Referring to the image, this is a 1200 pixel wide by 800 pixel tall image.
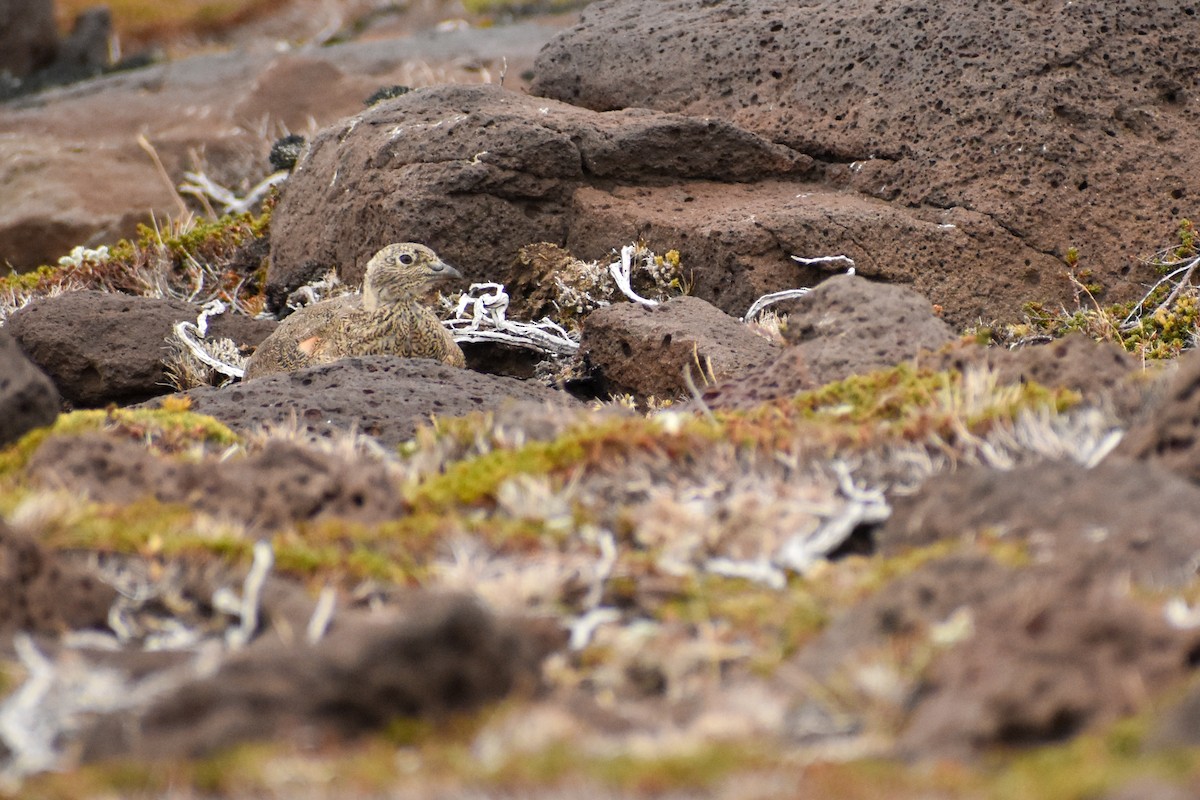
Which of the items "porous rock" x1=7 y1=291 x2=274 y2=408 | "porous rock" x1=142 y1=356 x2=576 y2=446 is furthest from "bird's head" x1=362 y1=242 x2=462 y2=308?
"porous rock" x1=7 y1=291 x2=274 y2=408

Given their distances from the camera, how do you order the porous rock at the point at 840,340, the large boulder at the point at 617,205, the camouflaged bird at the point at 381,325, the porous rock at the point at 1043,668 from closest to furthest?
the porous rock at the point at 1043,668
the porous rock at the point at 840,340
the camouflaged bird at the point at 381,325
the large boulder at the point at 617,205

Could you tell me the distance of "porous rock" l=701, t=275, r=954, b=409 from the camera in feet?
20.8

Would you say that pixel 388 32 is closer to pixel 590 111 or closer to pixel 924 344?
pixel 590 111

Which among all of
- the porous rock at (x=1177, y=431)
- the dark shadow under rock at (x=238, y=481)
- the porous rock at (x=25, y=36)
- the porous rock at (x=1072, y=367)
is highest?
the dark shadow under rock at (x=238, y=481)

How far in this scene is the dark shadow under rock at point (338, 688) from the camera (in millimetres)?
3297

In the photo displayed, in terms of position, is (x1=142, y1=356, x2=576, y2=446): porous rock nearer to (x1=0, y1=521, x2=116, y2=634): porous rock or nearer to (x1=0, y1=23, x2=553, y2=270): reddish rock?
(x1=0, y1=521, x2=116, y2=634): porous rock

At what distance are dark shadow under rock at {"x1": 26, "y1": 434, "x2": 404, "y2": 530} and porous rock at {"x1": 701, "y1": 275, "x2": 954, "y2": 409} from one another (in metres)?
1.92

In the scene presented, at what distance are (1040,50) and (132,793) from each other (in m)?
8.91

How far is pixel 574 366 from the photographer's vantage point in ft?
30.9

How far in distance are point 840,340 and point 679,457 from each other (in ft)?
5.93

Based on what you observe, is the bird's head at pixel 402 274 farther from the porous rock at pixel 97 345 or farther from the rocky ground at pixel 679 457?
the porous rock at pixel 97 345

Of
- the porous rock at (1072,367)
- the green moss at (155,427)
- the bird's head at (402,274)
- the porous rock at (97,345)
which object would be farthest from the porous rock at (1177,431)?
the porous rock at (97,345)

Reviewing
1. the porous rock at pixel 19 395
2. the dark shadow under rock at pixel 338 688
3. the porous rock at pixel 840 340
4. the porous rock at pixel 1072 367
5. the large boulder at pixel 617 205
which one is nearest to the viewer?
the dark shadow under rock at pixel 338 688

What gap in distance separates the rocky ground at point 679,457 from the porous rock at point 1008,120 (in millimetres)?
28
